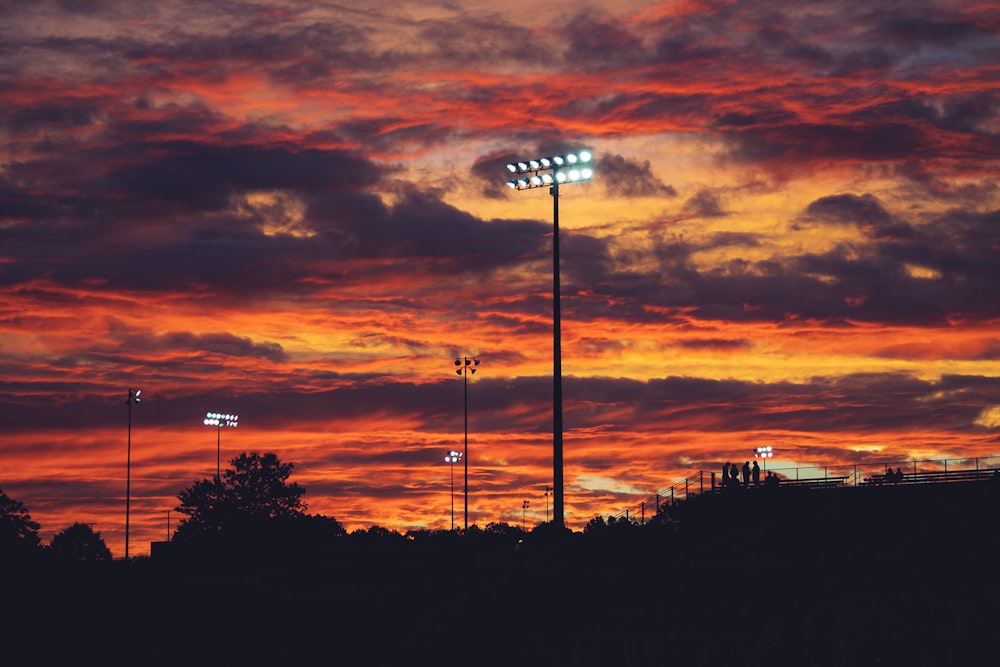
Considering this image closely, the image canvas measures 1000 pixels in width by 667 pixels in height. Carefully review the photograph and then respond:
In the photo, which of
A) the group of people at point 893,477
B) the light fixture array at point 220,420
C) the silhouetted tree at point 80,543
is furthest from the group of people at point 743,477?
the silhouetted tree at point 80,543

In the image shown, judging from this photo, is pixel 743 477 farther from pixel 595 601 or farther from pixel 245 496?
pixel 245 496

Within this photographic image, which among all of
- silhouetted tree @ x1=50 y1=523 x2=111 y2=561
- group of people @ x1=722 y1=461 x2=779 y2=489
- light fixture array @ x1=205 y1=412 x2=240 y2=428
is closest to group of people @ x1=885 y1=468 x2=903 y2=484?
group of people @ x1=722 y1=461 x2=779 y2=489

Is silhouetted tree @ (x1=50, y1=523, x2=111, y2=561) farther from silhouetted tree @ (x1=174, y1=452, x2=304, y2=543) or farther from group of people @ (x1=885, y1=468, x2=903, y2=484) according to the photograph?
group of people @ (x1=885, y1=468, x2=903, y2=484)

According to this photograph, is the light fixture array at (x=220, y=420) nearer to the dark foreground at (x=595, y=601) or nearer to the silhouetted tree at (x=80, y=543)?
A: the dark foreground at (x=595, y=601)

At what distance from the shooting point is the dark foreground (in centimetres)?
3538

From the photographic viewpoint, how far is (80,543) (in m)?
189

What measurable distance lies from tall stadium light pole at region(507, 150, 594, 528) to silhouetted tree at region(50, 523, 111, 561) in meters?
151

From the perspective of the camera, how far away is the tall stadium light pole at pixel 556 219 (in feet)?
128

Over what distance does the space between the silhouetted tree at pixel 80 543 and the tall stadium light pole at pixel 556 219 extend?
151 metres

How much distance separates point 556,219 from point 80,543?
165m

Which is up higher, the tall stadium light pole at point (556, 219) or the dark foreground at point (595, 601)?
the tall stadium light pole at point (556, 219)

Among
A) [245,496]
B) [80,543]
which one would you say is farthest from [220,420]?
[80,543]

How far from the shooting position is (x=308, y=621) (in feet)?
142

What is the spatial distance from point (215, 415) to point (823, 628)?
76.2m
